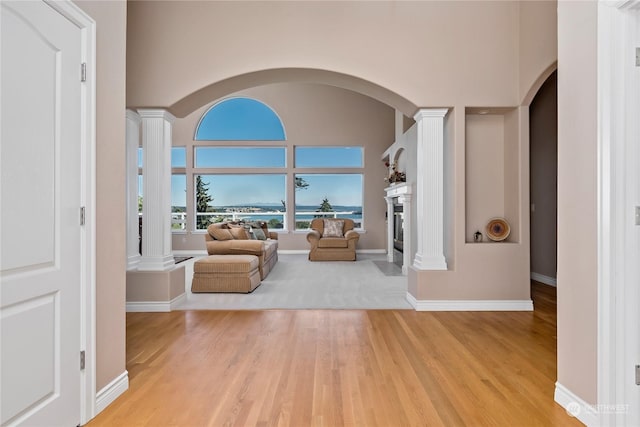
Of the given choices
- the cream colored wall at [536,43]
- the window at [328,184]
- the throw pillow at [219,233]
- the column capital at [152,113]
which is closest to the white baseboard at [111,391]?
the column capital at [152,113]

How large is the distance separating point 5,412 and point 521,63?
198 inches

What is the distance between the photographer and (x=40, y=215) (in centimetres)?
169

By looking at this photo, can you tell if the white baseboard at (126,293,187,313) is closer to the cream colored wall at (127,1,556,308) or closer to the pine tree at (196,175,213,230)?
the cream colored wall at (127,1,556,308)

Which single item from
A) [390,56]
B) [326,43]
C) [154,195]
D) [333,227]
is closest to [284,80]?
[326,43]

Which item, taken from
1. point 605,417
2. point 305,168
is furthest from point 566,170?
point 305,168

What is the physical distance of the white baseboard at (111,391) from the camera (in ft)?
6.82

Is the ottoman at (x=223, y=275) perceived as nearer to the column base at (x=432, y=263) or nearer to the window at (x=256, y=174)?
the column base at (x=432, y=263)

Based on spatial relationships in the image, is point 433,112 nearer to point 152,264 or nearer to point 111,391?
point 152,264

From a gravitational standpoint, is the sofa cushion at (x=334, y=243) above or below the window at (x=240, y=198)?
below

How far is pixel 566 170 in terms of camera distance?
2152mm

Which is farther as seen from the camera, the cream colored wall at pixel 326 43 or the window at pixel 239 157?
the window at pixel 239 157

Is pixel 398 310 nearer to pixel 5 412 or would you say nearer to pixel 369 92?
pixel 369 92

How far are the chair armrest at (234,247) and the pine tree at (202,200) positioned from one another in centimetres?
456

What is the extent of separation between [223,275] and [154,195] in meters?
1.42
